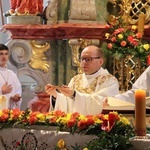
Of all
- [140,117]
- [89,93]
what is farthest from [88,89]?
[140,117]

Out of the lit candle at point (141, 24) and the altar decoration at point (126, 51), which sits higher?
the lit candle at point (141, 24)

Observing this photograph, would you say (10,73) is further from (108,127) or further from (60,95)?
(108,127)

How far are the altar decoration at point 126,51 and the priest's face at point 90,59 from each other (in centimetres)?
171

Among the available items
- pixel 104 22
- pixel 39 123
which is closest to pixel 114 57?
pixel 104 22

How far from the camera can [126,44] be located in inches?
307

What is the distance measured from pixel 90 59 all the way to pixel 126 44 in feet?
6.25

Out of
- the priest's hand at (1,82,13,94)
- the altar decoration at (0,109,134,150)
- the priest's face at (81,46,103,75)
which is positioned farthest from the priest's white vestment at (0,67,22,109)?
the altar decoration at (0,109,134,150)

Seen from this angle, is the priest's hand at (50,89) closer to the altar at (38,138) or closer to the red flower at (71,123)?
the altar at (38,138)

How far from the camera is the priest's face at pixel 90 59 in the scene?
5969mm

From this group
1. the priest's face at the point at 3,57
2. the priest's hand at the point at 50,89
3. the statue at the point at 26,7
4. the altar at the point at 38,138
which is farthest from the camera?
the statue at the point at 26,7

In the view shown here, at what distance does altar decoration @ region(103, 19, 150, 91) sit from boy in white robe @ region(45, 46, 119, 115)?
152 cm

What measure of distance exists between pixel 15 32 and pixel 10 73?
73cm

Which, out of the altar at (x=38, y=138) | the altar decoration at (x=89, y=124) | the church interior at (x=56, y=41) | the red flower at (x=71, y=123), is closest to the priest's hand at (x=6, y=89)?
the church interior at (x=56, y=41)

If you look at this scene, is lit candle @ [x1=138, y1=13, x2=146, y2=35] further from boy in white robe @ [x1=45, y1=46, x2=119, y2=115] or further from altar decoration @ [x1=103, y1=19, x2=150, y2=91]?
boy in white robe @ [x1=45, y1=46, x2=119, y2=115]
